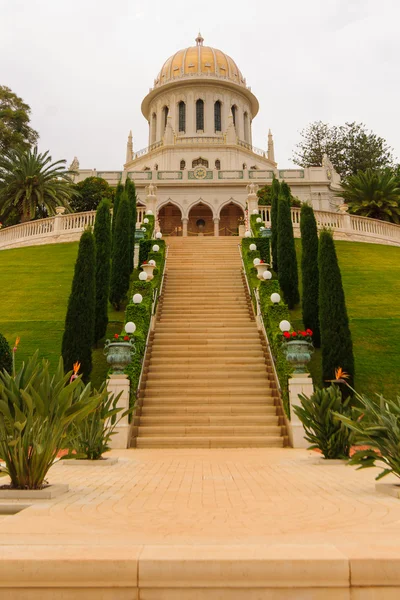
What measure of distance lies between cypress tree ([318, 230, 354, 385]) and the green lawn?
36.2 inches

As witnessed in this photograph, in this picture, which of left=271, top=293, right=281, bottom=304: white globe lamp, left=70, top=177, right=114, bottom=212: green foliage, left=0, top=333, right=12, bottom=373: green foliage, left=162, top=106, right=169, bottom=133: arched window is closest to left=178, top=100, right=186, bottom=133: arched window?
left=162, top=106, right=169, bottom=133: arched window

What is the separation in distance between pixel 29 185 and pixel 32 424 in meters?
31.2

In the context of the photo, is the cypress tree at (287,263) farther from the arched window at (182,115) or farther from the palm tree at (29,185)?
the arched window at (182,115)

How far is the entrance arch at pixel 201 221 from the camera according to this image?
4134 centimetres

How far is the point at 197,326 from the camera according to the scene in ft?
49.8

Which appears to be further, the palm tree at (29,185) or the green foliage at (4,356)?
the palm tree at (29,185)

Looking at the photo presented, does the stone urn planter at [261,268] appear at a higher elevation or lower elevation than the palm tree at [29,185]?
lower

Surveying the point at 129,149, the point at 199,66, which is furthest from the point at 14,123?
the point at 199,66

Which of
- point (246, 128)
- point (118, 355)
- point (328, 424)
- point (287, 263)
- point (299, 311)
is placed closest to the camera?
point (328, 424)

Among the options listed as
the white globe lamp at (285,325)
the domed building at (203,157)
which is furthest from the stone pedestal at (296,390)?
the domed building at (203,157)

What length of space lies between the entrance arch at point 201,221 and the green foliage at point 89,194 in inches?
295

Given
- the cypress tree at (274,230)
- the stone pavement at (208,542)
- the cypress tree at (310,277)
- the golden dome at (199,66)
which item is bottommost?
the stone pavement at (208,542)

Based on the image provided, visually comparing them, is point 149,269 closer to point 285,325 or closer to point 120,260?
point 120,260

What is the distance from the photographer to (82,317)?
13.0 metres
